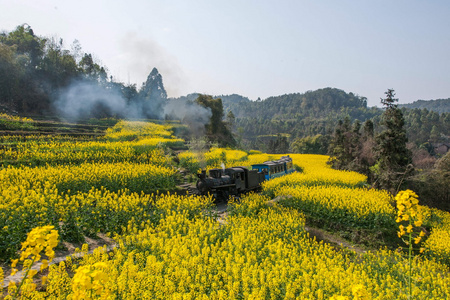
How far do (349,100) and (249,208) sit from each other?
174907 millimetres

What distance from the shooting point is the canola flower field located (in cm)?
512

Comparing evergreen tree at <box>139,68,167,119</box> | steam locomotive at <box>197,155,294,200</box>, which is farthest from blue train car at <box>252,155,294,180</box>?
evergreen tree at <box>139,68,167,119</box>

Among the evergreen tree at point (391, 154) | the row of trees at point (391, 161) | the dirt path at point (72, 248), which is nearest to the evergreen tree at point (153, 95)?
the row of trees at point (391, 161)

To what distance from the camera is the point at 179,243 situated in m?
7.68

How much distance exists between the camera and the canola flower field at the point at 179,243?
202 inches

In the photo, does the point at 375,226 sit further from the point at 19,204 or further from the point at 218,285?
the point at 19,204

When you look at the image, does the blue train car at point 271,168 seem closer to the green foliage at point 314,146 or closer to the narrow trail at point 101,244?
the narrow trail at point 101,244

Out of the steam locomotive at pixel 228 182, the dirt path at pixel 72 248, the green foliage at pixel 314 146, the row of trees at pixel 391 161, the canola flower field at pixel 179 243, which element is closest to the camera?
the canola flower field at pixel 179 243

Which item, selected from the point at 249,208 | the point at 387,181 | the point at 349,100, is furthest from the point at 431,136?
the point at 349,100

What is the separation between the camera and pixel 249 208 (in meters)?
12.7

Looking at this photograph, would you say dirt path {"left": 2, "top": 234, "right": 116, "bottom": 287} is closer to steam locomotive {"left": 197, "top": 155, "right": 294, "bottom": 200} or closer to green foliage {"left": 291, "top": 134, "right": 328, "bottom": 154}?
steam locomotive {"left": 197, "top": 155, "right": 294, "bottom": 200}

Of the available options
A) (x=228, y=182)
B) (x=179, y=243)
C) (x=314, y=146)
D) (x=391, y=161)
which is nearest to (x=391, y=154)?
(x=391, y=161)

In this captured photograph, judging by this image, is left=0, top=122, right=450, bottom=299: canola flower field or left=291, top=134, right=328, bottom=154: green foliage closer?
left=0, top=122, right=450, bottom=299: canola flower field

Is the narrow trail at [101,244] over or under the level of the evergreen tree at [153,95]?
under
